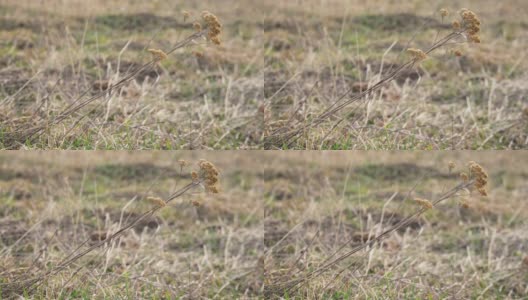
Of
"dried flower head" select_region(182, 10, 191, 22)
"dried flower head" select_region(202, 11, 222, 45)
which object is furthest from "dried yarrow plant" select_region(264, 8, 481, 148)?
"dried flower head" select_region(182, 10, 191, 22)

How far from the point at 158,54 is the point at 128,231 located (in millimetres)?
1208

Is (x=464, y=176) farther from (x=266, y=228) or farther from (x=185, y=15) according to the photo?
(x=185, y=15)

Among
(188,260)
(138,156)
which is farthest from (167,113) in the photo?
(188,260)

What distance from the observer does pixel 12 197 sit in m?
4.74

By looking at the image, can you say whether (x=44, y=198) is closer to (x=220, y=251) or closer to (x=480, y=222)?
(x=220, y=251)

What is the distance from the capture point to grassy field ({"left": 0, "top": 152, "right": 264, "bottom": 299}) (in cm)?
429

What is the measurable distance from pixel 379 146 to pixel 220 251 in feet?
4.14

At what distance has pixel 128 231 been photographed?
4602 mm

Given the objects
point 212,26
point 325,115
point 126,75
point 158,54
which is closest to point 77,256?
point 126,75

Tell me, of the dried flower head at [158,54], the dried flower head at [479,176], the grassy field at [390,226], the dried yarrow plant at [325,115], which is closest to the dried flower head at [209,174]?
the dried yarrow plant at [325,115]

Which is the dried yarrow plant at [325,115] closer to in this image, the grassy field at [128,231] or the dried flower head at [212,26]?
the grassy field at [128,231]

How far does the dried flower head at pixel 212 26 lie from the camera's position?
4205 mm

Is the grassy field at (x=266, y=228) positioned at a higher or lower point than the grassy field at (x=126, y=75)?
lower

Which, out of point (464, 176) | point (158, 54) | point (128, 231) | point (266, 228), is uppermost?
point (158, 54)
